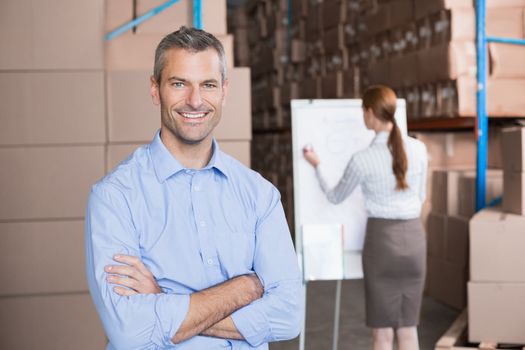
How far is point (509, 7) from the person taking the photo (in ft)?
15.5

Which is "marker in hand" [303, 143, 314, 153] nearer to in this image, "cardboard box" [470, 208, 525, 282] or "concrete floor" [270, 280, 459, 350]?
"cardboard box" [470, 208, 525, 282]

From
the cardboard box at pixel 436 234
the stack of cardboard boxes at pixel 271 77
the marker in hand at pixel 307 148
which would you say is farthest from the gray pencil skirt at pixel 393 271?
the stack of cardboard boxes at pixel 271 77

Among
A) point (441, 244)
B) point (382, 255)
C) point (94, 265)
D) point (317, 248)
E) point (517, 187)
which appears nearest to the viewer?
point (94, 265)

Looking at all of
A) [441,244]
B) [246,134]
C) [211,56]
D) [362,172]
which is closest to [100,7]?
[246,134]

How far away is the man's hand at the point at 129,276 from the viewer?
1.48 meters

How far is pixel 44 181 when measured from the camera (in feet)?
11.3

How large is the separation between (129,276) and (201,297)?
16 centimetres

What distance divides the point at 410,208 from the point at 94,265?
6.97 ft

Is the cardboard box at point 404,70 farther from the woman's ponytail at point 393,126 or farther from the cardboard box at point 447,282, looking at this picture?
the woman's ponytail at point 393,126

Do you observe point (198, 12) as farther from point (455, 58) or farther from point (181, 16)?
point (455, 58)

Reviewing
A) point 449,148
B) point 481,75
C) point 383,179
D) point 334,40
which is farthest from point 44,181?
point 334,40

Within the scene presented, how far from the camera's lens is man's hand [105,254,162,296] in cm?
148

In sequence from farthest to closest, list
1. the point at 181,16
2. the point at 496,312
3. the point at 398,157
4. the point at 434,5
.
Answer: the point at 434,5 < the point at 496,312 < the point at 181,16 < the point at 398,157

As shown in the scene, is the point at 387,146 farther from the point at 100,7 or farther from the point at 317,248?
the point at 100,7
